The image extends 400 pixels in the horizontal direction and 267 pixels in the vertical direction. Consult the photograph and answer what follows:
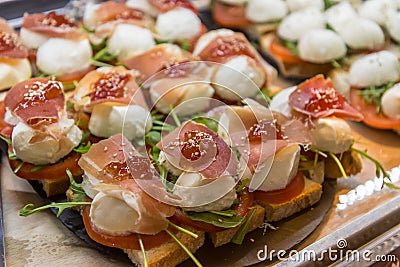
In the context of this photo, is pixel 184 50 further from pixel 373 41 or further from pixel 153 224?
pixel 153 224

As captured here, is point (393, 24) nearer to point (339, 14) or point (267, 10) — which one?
point (339, 14)

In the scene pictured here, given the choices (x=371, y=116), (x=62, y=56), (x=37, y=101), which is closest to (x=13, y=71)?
(x=62, y=56)

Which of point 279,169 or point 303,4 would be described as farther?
point 303,4

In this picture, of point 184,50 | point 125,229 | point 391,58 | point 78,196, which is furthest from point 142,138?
point 391,58

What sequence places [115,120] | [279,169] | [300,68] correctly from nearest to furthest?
1. [279,169]
2. [115,120]
3. [300,68]

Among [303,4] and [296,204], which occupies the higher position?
[303,4]

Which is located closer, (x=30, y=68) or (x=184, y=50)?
(x=30, y=68)
